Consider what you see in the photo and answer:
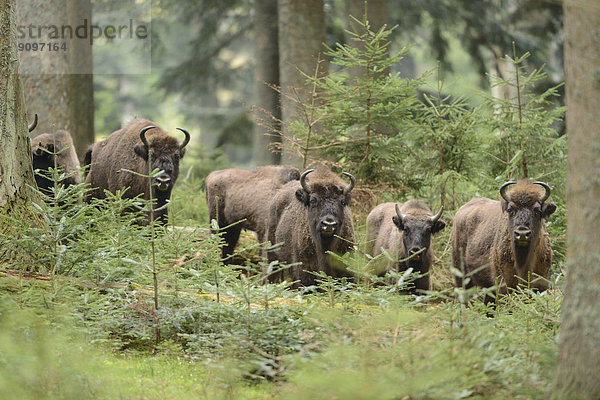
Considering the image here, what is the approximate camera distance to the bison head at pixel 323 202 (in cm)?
1108

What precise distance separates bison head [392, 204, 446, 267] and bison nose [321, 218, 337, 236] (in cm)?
125

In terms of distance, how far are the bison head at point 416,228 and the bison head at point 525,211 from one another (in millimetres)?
1119

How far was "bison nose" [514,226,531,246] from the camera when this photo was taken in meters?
10.4

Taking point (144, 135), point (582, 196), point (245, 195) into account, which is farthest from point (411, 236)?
point (582, 196)

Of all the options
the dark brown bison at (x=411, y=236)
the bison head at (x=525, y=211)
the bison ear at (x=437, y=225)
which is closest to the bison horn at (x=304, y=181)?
the dark brown bison at (x=411, y=236)

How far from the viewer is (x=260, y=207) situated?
13367 mm

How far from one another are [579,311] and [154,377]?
144 inches

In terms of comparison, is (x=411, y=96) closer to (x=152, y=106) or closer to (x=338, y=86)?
(x=338, y=86)

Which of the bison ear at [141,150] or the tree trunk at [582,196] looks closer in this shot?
the tree trunk at [582,196]

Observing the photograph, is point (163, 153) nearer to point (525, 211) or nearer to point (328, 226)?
point (328, 226)

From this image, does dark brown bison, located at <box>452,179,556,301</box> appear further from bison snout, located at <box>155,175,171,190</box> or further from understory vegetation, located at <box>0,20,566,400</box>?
bison snout, located at <box>155,175,171,190</box>

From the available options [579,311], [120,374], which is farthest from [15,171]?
[579,311]

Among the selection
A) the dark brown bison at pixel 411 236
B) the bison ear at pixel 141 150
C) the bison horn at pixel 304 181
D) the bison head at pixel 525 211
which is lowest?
the dark brown bison at pixel 411 236

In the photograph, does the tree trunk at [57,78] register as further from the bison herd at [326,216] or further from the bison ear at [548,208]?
the bison ear at [548,208]
